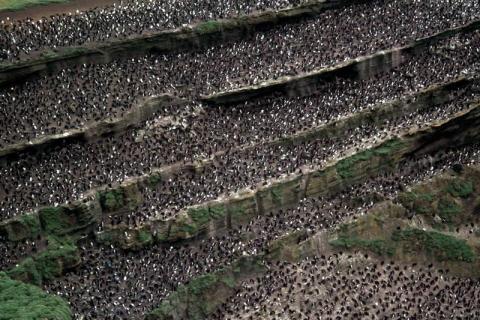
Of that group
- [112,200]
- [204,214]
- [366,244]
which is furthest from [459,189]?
[112,200]

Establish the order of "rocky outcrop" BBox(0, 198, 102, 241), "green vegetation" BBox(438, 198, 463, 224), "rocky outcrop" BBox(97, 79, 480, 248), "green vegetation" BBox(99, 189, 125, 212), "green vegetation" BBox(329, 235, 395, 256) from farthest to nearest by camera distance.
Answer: "green vegetation" BBox(438, 198, 463, 224)
"green vegetation" BBox(329, 235, 395, 256)
"rocky outcrop" BBox(97, 79, 480, 248)
"green vegetation" BBox(99, 189, 125, 212)
"rocky outcrop" BBox(0, 198, 102, 241)

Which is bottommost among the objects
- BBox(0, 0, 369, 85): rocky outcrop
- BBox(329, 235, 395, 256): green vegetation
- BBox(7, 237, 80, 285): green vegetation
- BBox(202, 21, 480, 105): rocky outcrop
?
BBox(329, 235, 395, 256): green vegetation

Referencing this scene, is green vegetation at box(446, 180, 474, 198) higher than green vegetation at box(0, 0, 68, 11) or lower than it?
lower

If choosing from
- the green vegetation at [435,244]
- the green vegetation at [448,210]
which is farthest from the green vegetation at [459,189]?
the green vegetation at [435,244]

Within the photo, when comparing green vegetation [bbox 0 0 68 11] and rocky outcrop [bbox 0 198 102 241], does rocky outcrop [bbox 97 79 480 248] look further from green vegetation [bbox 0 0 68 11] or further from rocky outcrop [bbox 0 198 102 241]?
green vegetation [bbox 0 0 68 11]

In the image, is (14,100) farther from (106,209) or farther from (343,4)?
(343,4)

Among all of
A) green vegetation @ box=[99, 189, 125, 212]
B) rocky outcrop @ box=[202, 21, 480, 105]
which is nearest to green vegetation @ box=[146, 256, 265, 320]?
green vegetation @ box=[99, 189, 125, 212]
